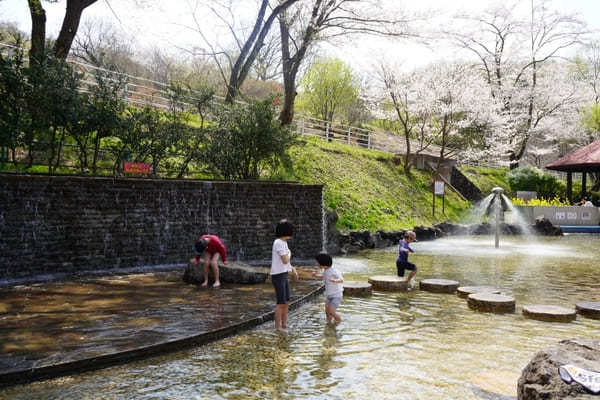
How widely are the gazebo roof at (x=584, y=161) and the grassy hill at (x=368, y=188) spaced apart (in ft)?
22.4

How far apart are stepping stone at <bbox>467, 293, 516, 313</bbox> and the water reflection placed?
17 cm

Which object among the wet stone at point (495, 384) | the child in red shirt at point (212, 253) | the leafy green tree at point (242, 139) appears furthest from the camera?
the leafy green tree at point (242, 139)

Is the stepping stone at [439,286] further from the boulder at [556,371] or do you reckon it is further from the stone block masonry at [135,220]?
the boulder at [556,371]

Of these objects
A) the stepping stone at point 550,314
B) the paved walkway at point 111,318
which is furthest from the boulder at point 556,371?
the stepping stone at point 550,314

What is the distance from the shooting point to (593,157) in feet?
103

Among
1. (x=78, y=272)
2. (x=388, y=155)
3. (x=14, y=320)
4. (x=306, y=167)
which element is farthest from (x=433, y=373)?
(x=388, y=155)

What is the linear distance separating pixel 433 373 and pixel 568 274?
9.78 meters

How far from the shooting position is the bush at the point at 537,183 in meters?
38.1

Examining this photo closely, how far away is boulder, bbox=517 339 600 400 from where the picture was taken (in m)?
3.62

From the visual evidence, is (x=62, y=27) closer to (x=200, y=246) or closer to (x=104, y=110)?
(x=104, y=110)

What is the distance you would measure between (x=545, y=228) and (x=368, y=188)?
32.0ft

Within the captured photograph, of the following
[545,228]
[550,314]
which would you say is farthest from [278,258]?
[545,228]

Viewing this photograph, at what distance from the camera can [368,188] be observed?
26656mm

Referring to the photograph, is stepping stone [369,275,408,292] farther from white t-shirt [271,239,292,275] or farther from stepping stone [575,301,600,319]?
white t-shirt [271,239,292,275]
